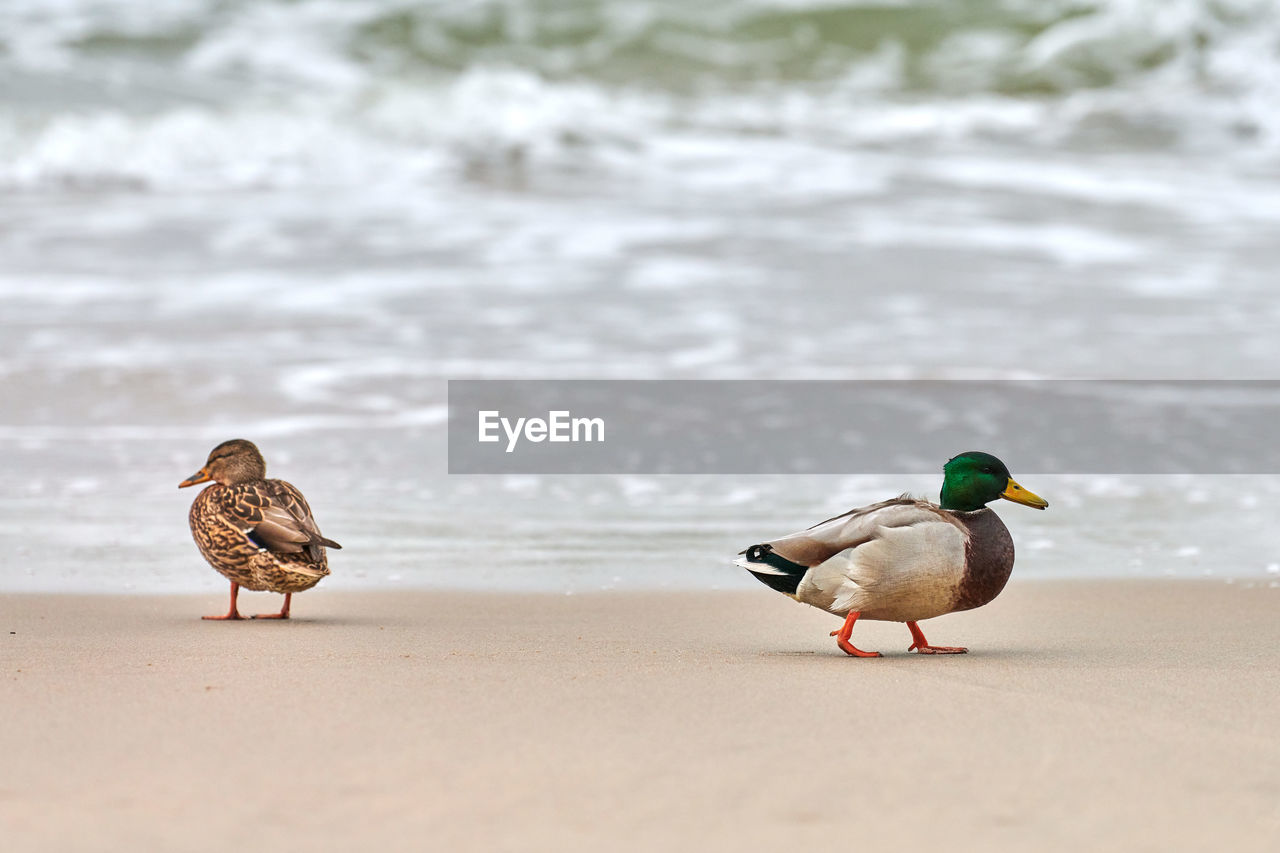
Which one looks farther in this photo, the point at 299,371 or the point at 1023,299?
the point at 1023,299

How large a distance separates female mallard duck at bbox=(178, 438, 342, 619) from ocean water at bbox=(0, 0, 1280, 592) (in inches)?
32.5

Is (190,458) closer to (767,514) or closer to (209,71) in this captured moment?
(767,514)

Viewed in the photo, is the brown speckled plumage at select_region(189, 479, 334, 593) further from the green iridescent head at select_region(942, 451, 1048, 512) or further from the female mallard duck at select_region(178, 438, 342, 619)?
the green iridescent head at select_region(942, 451, 1048, 512)

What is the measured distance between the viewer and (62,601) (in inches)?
215

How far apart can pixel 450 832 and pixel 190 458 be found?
6.55 m

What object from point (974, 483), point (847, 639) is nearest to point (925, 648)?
point (847, 639)

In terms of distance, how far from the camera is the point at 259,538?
5.15 metres

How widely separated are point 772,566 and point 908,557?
0.40m

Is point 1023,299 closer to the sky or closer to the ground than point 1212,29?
closer to the ground

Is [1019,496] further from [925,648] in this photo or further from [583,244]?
[583,244]

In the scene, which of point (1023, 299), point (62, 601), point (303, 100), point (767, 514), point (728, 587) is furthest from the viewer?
point (303, 100)

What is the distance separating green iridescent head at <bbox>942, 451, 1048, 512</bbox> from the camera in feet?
14.4

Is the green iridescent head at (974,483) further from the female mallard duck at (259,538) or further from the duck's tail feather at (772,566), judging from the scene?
the female mallard duck at (259,538)

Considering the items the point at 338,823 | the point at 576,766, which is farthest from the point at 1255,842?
the point at 338,823
